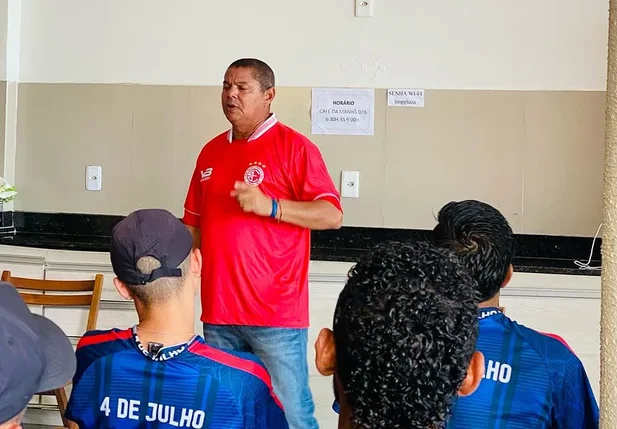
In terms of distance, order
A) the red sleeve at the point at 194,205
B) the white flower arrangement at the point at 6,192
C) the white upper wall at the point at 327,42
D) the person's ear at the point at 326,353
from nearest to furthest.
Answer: the person's ear at the point at 326,353 < the red sleeve at the point at 194,205 < the white upper wall at the point at 327,42 < the white flower arrangement at the point at 6,192

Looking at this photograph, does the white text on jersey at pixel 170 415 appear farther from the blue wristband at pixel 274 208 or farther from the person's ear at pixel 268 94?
the person's ear at pixel 268 94

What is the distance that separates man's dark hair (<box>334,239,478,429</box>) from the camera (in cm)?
79

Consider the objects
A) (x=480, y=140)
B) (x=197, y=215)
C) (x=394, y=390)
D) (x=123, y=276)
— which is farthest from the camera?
(x=480, y=140)

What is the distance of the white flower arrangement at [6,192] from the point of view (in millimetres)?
3563

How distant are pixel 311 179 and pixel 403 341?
149 centimetres

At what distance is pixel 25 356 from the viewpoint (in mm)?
779

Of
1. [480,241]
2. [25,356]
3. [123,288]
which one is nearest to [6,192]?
[123,288]

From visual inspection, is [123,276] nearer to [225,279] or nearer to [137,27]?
[225,279]

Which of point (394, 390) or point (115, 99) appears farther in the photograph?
point (115, 99)

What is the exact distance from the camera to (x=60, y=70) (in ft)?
12.1

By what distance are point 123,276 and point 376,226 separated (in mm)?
2127

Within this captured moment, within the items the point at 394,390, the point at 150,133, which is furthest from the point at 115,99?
the point at 394,390

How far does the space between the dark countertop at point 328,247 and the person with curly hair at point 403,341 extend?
84.3 inches

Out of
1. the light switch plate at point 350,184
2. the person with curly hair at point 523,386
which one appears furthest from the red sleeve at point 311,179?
the light switch plate at point 350,184
